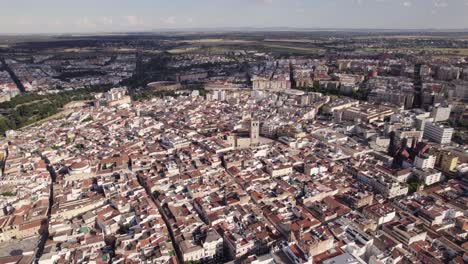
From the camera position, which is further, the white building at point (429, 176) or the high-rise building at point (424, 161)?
the high-rise building at point (424, 161)

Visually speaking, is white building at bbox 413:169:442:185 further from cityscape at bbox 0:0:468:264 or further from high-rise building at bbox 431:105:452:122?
high-rise building at bbox 431:105:452:122

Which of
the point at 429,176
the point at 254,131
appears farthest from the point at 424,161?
the point at 254,131

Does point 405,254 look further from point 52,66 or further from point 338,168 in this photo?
point 52,66

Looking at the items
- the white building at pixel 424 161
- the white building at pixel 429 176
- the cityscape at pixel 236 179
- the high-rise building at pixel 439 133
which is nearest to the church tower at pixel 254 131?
the cityscape at pixel 236 179

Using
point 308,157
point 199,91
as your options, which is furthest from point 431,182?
point 199,91

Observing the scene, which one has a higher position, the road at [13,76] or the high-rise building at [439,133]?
the road at [13,76]

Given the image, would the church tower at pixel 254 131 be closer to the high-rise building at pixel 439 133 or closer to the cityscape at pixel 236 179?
the cityscape at pixel 236 179

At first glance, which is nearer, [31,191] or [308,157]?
[31,191]

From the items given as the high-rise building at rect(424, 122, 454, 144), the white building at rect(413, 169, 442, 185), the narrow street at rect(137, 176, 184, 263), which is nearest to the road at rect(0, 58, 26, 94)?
the narrow street at rect(137, 176, 184, 263)
